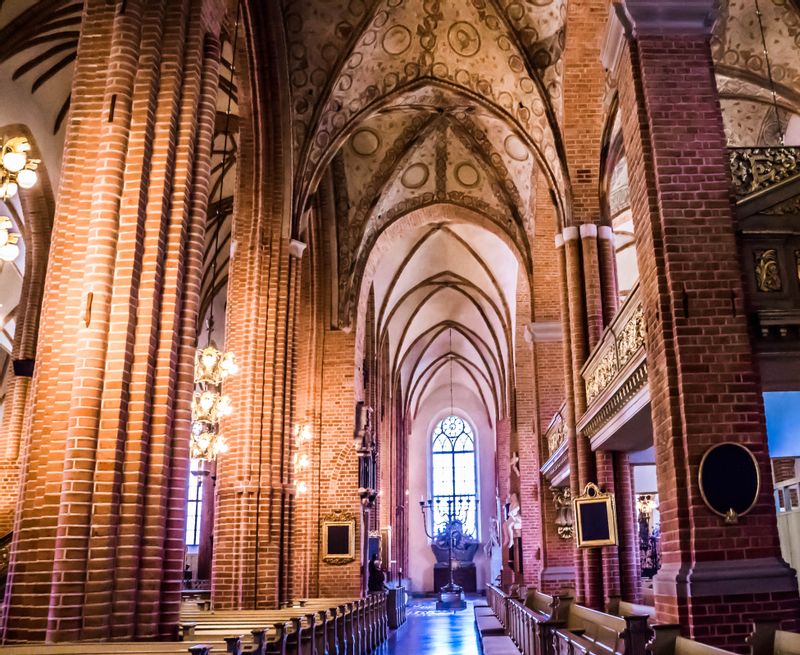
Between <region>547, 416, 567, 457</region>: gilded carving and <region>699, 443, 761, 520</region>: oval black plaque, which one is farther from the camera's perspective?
<region>547, 416, 567, 457</region>: gilded carving

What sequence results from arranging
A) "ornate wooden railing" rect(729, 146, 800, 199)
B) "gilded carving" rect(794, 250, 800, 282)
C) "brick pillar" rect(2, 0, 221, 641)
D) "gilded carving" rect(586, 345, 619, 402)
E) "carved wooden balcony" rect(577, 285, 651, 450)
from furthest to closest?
"gilded carving" rect(586, 345, 619, 402)
"carved wooden balcony" rect(577, 285, 651, 450)
"ornate wooden railing" rect(729, 146, 800, 199)
"gilded carving" rect(794, 250, 800, 282)
"brick pillar" rect(2, 0, 221, 641)

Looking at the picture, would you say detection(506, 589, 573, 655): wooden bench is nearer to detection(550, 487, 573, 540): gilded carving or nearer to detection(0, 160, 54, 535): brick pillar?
detection(550, 487, 573, 540): gilded carving

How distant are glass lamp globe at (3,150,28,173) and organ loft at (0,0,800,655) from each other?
25 millimetres

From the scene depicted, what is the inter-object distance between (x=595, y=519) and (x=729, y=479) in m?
5.04

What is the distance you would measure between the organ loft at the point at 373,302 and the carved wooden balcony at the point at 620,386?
0.07m

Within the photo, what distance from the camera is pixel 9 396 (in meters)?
15.9

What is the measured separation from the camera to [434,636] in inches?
Answer: 653

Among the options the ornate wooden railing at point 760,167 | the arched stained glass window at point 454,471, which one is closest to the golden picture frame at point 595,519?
the ornate wooden railing at point 760,167

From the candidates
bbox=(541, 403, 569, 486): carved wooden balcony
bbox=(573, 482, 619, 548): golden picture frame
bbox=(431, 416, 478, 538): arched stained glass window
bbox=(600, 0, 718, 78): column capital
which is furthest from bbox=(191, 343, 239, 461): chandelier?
bbox=(431, 416, 478, 538): arched stained glass window

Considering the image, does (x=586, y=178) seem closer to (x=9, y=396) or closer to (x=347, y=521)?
(x=347, y=521)

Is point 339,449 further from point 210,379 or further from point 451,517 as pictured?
point 451,517

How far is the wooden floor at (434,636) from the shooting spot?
1366 centimetres

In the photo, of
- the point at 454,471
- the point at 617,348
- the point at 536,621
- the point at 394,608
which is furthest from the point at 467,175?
the point at 454,471

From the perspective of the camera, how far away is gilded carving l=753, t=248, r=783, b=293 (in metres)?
7.44
